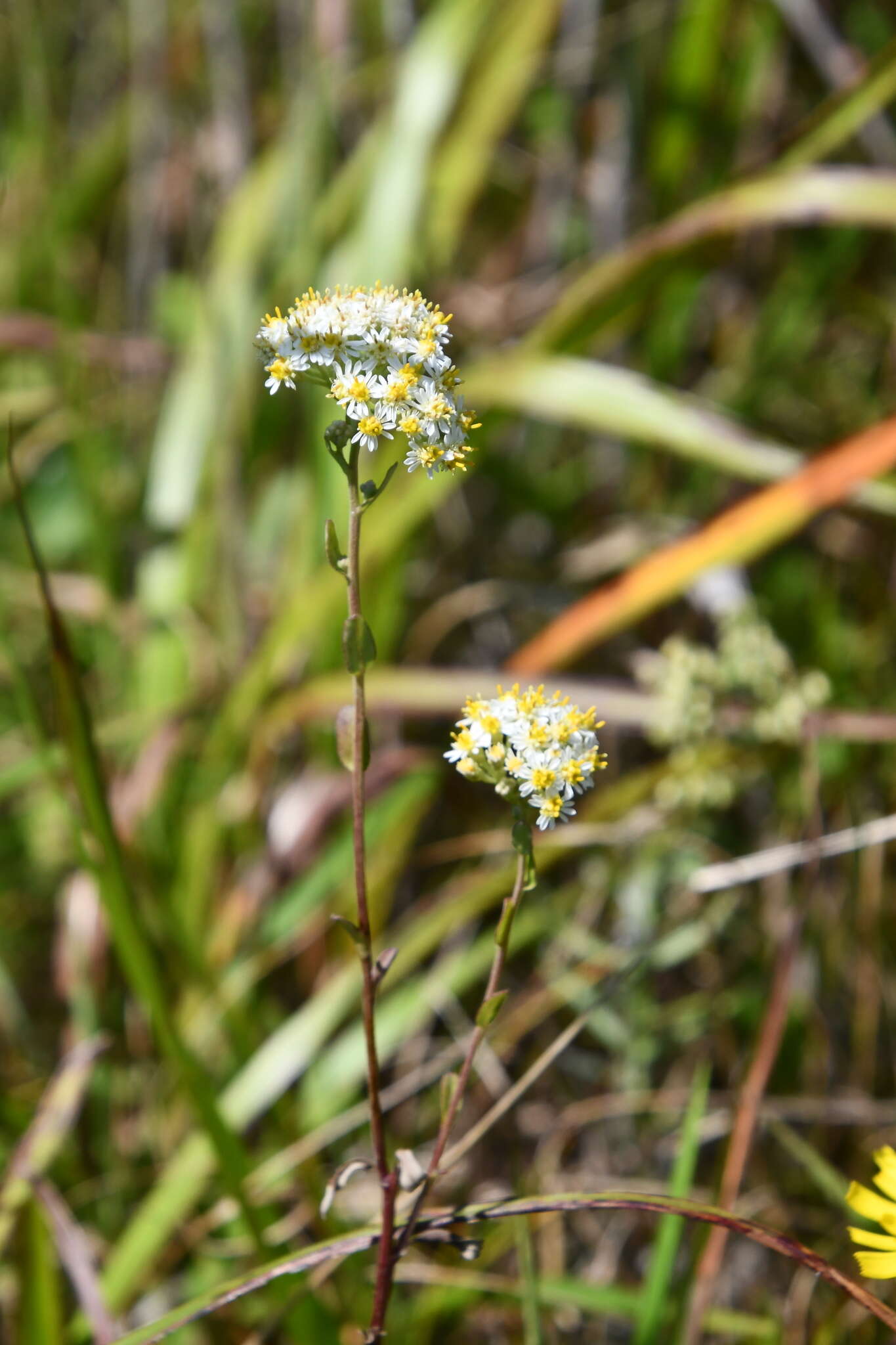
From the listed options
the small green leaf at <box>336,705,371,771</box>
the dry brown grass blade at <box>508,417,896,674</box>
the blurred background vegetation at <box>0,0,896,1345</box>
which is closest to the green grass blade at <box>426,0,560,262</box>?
the blurred background vegetation at <box>0,0,896,1345</box>

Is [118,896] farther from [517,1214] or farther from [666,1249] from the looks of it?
[666,1249]

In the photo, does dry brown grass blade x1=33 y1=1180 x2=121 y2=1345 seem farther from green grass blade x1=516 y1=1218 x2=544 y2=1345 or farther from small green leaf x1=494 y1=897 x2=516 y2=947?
small green leaf x1=494 y1=897 x2=516 y2=947

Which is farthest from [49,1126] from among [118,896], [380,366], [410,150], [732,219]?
[410,150]

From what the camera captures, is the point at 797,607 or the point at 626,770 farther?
the point at 797,607

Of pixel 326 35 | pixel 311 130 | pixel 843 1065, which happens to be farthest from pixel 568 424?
pixel 843 1065

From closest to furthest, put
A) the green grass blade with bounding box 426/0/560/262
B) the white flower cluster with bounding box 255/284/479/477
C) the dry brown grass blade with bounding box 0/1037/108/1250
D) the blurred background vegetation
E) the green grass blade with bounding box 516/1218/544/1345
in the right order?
the white flower cluster with bounding box 255/284/479/477, the green grass blade with bounding box 516/1218/544/1345, the dry brown grass blade with bounding box 0/1037/108/1250, the blurred background vegetation, the green grass blade with bounding box 426/0/560/262

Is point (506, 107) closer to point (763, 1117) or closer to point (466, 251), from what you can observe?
point (466, 251)
